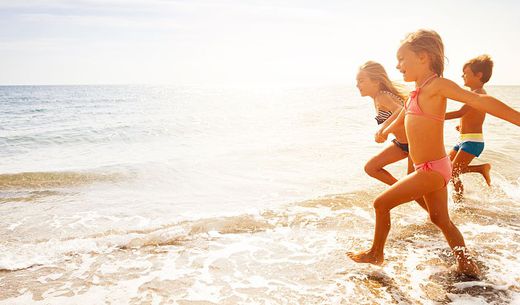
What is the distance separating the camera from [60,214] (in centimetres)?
585

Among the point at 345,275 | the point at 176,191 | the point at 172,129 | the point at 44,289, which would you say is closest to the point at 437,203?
the point at 345,275

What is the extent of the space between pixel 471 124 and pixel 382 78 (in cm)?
196

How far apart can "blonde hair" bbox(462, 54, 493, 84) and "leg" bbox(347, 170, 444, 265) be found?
275cm

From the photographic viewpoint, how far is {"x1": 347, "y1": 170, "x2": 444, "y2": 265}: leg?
314cm

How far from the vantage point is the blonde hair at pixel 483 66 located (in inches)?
197

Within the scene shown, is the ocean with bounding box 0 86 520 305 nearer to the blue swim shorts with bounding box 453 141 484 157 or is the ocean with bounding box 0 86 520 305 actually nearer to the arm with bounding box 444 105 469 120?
the blue swim shorts with bounding box 453 141 484 157

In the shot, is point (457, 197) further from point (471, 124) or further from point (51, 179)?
point (51, 179)

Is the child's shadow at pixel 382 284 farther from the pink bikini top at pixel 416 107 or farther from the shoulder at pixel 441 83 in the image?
the shoulder at pixel 441 83

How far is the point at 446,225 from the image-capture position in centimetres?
329

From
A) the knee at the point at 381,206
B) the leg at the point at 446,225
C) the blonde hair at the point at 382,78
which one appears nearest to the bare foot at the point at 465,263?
the leg at the point at 446,225

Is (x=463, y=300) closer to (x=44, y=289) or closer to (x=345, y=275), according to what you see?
(x=345, y=275)

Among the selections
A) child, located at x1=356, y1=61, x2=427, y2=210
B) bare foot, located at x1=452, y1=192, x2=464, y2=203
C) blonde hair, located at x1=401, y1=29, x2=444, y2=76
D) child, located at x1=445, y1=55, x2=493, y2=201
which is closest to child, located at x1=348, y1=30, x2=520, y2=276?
blonde hair, located at x1=401, y1=29, x2=444, y2=76

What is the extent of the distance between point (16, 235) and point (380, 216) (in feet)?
15.8

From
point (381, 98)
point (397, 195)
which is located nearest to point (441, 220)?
point (397, 195)
